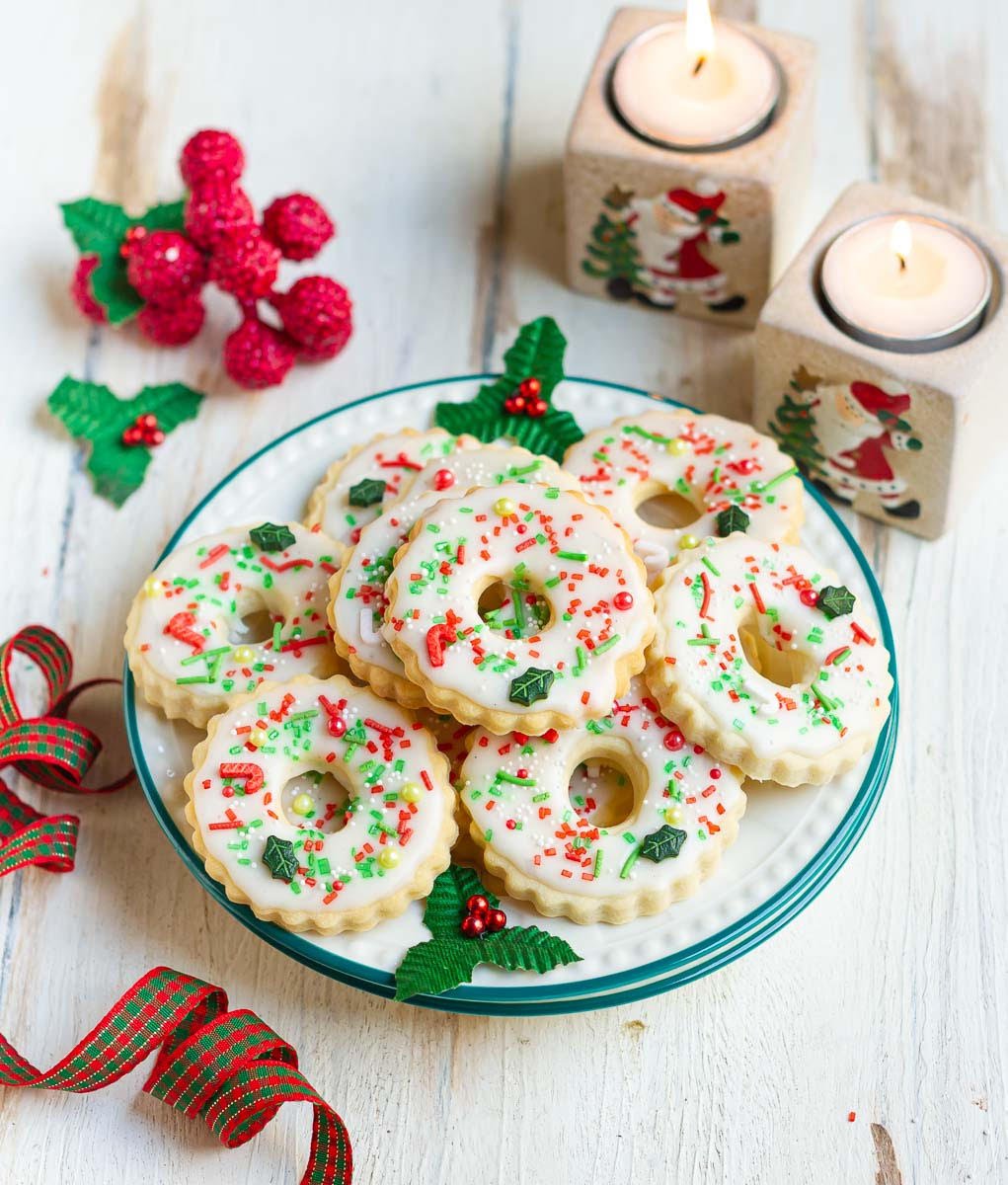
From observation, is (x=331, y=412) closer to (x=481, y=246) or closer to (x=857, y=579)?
(x=481, y=246)

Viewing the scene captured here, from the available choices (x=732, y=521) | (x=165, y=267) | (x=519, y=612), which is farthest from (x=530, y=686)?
(x=165, y=267)

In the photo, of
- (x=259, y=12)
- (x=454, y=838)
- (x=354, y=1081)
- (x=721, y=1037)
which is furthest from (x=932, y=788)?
(x=259, y=12)

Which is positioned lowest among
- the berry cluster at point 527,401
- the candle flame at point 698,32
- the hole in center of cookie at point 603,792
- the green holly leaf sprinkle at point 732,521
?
the hole in center of cookie at point 603,792

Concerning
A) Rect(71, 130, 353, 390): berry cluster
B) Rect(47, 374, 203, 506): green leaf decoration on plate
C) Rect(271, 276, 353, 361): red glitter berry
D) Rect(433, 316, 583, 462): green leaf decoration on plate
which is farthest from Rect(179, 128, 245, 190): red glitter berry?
Rect(433, 316, 583, 462): green leaf decoration on plate

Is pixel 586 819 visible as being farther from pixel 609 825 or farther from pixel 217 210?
pixel 217 210

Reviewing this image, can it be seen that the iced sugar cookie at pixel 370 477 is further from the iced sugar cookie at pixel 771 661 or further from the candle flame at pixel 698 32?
the candle flame at pixel 698 32

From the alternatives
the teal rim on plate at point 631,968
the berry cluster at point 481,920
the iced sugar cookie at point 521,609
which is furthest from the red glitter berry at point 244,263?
the berry cluster at point 481,920
